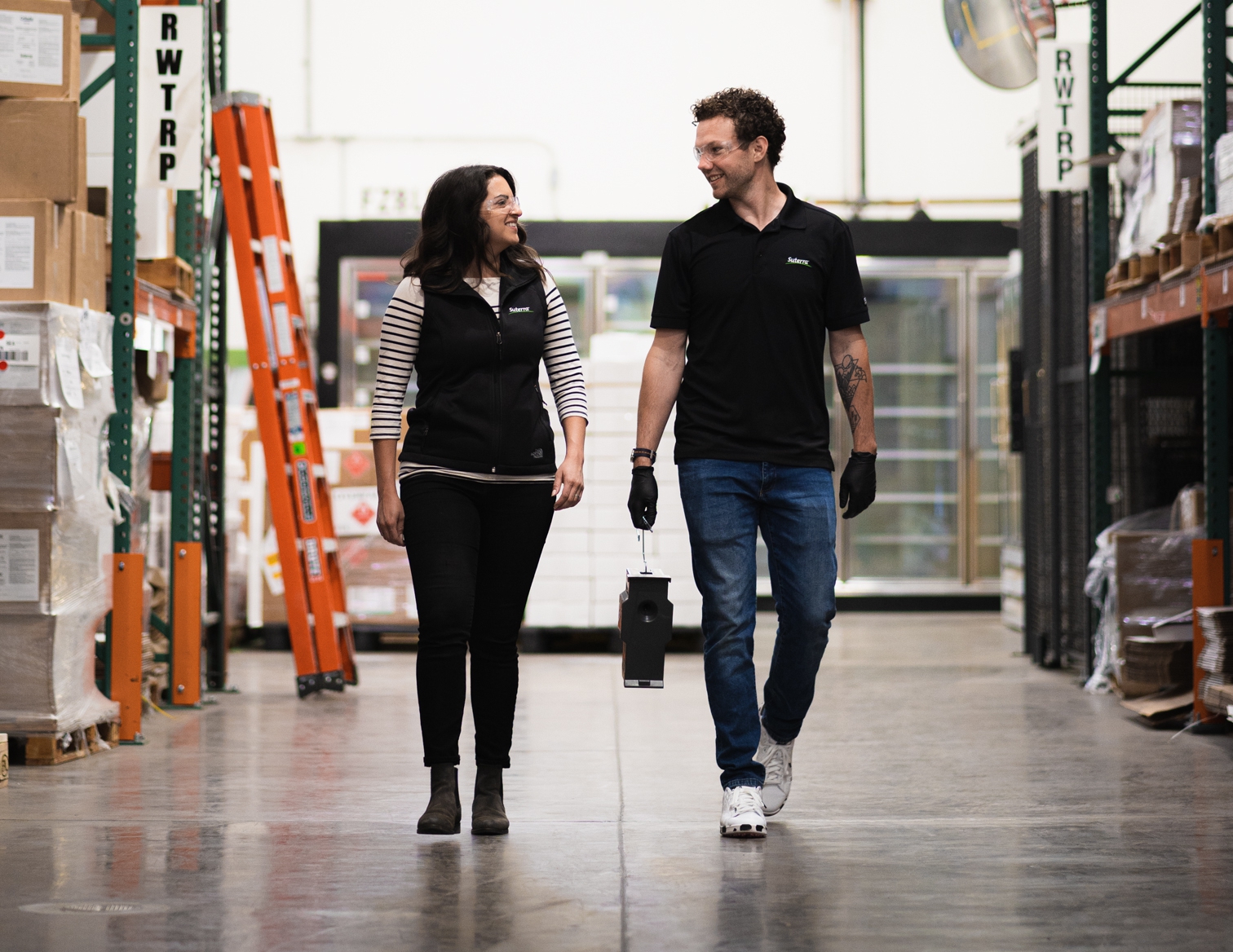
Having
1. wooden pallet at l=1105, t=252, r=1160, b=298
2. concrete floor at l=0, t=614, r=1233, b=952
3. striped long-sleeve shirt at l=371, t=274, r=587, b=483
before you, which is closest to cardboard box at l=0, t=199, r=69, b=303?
concrete floor at l=0, t=614, r=1233, b=952

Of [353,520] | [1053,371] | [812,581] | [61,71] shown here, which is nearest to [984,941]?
[812,581]

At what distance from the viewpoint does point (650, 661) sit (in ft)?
12.3

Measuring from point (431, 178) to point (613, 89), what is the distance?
1920mm

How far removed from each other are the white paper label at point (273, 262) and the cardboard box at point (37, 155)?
81.6 inches

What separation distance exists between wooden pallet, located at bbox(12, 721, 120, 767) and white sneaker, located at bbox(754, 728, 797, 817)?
246 centimetres

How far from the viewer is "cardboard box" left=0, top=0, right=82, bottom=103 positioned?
4.97m

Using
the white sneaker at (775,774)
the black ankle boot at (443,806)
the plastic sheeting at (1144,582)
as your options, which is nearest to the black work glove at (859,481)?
the white sneaker at (775,774)

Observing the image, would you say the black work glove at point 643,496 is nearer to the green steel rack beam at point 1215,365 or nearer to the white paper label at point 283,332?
the green steel rack beam at point 1215,365

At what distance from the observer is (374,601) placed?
952 centimetres

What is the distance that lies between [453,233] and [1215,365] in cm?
361

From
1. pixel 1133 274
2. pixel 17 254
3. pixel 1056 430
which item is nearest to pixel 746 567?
pixel 17 254

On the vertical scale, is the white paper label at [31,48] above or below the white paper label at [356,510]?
above

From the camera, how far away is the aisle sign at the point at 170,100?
6.14 metres

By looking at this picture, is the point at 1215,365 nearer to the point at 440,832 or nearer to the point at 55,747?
the point at 440,832
